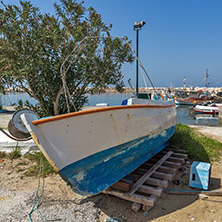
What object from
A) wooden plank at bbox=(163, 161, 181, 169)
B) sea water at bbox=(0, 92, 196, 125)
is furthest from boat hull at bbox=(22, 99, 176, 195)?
sea water at bbox=(0, 92, 196, 125)

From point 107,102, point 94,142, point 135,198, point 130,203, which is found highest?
point 94,142

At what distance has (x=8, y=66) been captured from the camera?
556 centimetres

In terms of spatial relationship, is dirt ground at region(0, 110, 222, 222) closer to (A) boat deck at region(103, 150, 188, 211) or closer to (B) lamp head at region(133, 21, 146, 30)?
(A) boat deck at region(103, 150, 188, 211)

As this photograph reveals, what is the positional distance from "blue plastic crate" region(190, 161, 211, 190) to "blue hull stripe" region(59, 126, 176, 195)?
1.25 meters

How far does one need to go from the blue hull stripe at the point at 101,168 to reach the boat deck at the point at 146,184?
295mm

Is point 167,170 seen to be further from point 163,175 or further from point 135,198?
point 135,198

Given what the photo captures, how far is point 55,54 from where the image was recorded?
6637 mm

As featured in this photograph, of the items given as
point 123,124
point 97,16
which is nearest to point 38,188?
point 123,124

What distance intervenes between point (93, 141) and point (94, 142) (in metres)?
0.03

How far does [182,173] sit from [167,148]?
4.90 feet

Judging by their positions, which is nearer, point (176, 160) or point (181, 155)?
point (176, 160)

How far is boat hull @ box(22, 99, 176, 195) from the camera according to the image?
266cm

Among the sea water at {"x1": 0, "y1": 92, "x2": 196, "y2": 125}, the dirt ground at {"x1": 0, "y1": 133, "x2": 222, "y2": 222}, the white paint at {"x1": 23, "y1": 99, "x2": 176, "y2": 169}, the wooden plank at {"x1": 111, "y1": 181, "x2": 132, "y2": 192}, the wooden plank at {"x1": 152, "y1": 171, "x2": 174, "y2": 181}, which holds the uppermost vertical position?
the white paint at {"x1": 23, "y1": 99, "x2": 176, "y2": 169}

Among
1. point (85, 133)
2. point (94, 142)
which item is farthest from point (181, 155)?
point (85, 133)
